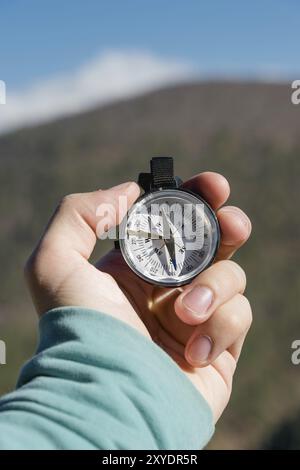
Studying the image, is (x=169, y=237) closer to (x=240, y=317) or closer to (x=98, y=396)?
(x=240, y=317)

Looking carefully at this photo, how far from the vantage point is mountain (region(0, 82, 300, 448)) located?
33.8 metres

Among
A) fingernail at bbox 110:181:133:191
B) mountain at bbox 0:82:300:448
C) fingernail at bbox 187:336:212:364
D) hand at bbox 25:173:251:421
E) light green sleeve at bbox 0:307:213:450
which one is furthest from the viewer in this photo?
mountain at bbox 0:82:300:448

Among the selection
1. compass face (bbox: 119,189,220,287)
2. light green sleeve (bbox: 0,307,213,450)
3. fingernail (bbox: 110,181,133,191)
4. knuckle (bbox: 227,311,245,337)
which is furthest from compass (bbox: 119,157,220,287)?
light green sleeve (bbox: 0,307,213,450)

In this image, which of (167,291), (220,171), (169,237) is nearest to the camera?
(167,291)

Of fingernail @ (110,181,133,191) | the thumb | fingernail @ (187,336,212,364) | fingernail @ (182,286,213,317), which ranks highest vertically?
fingernail @ (110,181,133,191)

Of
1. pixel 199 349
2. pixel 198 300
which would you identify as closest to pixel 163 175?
pixel 198 300

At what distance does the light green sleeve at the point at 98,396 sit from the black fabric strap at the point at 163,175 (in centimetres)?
88

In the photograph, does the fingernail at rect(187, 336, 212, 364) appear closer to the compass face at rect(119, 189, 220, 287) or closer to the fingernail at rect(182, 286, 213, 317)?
the fingernail at rect(182, 286, 213, 317)

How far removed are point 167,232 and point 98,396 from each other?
3.94 ft

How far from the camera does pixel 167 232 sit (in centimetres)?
287

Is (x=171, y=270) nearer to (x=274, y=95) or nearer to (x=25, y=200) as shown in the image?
(x=25, y=200)

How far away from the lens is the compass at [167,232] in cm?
272

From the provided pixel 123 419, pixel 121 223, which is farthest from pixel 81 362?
pixel 121 223

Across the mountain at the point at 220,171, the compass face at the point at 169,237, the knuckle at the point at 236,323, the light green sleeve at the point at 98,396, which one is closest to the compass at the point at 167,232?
the compass face at the point at 169,237
